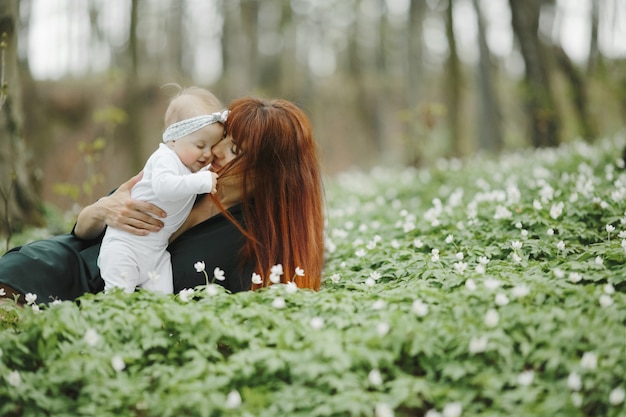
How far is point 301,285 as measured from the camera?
3.43 meters

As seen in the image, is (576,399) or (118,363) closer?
(576,399)

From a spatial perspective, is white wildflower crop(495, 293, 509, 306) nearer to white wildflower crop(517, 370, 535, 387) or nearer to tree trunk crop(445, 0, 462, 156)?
white wildflower crop(517, 370, 535, 387)

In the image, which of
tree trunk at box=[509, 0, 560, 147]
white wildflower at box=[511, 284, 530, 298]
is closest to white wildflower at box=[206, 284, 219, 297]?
white wildflower at box=[511, 284, 530, 298]

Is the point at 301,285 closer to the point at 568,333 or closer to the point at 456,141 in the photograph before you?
the point at 568,333

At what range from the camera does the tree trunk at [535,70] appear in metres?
10.1

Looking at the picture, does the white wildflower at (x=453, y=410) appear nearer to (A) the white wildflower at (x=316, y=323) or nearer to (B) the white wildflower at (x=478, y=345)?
(B) the white wildflower at (x=478, y=345)

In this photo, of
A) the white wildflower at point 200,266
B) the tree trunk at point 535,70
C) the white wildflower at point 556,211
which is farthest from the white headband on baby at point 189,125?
the tree trunk at point 535,70

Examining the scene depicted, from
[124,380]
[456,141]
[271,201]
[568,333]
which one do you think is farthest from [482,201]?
[456,141]

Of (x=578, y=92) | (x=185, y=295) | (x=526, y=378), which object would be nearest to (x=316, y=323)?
(x=185, y=295)

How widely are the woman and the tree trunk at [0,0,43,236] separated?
323 cm

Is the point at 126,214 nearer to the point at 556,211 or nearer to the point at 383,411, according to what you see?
the point at 383,411

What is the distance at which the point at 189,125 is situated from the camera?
11.5 feet

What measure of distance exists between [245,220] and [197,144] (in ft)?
1.88

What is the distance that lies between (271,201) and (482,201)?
2.65 metres
